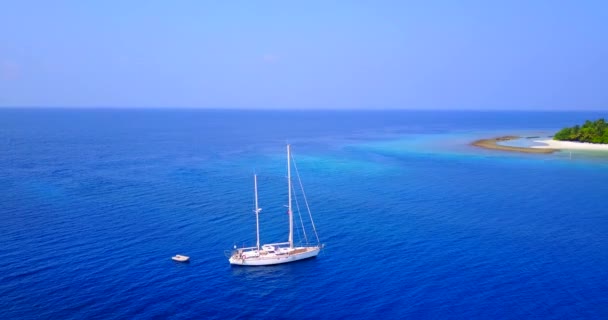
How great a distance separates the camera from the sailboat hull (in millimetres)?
44688

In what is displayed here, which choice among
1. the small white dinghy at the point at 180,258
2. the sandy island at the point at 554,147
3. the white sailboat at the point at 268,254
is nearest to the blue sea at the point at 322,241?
the small white dinghy at the point at 180,258

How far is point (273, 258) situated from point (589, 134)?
121332mm

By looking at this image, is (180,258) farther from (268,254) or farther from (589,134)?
(589,134)

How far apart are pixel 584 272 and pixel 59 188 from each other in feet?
211

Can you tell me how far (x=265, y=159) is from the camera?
4437 inches

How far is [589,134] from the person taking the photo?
138375 millimetres

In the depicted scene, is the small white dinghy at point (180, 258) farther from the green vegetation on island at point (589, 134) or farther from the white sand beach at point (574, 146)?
the green vegetation on island at point (589, 134)

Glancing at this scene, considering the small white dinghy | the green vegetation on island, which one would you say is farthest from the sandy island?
the small white dinghy

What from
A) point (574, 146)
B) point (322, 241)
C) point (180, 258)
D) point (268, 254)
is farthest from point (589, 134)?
point (180, 258)

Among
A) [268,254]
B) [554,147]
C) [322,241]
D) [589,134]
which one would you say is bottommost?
[322,241]

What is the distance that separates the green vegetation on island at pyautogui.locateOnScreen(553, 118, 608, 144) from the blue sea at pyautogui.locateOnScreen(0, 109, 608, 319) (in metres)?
49.8

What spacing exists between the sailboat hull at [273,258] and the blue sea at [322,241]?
23.3 inches

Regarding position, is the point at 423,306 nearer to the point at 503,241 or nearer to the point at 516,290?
the point at 516,290

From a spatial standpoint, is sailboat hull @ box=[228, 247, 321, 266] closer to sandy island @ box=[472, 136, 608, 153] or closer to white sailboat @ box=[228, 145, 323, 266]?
white sailboat @ box=[228, 145, 323, 266]
